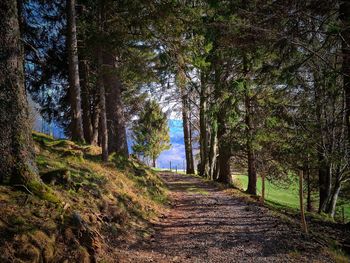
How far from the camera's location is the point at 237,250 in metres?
5.33

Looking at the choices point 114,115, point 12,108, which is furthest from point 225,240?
point 114,115

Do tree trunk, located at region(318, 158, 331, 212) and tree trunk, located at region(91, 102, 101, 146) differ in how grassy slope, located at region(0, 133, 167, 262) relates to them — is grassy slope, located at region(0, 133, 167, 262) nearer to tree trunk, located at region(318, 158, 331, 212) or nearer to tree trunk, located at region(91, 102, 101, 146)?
tree trunk, located at region(91, 102, 101, 146)

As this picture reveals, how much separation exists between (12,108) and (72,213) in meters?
1.85

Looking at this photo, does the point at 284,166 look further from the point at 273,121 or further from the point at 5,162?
the point at 5,162

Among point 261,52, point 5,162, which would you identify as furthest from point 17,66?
point 261,52

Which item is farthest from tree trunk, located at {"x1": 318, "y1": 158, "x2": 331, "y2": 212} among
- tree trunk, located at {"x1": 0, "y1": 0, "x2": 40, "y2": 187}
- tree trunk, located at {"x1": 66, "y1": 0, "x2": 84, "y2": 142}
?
tree trunk, located at {"x1": 0, "y1": 0, "x2": 40, "y2": 187}

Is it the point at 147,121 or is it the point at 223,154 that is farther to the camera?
the point at 223,154

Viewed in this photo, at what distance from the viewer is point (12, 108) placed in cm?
435

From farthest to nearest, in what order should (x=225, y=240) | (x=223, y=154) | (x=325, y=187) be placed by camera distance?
(x=223, y=154) < (x=325, y=187) < (x=225, y=240)

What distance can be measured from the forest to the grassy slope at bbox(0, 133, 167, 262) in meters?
0.03

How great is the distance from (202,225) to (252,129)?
20.6ft

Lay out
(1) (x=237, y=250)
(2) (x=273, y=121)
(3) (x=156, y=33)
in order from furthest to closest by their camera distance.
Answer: (2) (x=273, y=121)
(3) (x=156, y=33)
(1) (x=237, y=250)

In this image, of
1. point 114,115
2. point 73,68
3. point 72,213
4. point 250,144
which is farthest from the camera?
point 250,144

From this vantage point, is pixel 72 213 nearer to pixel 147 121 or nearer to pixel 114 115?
pixel 114 115
